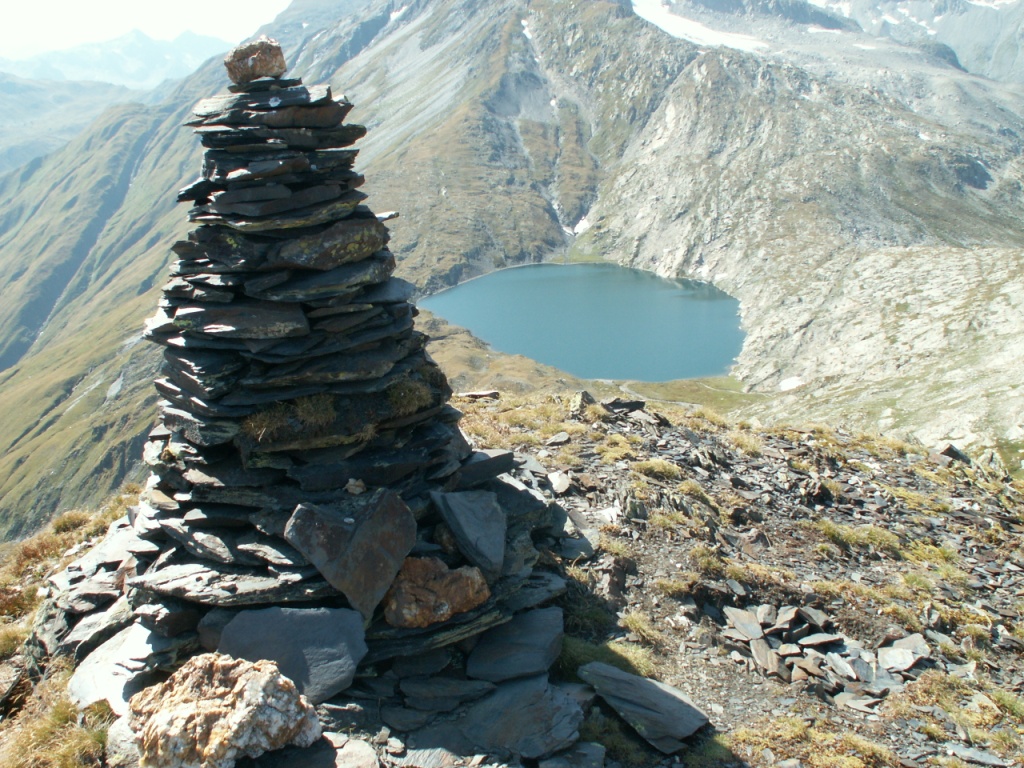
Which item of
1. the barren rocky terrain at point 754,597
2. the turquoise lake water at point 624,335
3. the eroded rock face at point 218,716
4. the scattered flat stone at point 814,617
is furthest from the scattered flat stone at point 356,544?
the turquoise lake water at point 624,335

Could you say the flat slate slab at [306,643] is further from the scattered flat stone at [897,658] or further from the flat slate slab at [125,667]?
the scattered flat stone at [897,658]

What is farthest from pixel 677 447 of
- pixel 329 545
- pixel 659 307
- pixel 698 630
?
pixel 659 307

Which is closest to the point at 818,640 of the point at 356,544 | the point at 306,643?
the point at 356,544

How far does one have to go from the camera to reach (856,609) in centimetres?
1576

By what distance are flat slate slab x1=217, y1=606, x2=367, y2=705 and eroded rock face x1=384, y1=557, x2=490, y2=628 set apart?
768mm

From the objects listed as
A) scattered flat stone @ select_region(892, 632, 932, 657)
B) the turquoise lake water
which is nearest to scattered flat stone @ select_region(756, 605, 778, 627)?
scattered flat stone @ select_region(892, 632, 932, 657)

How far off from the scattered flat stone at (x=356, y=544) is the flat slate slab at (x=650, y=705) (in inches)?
149

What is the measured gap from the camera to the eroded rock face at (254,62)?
12852 mm

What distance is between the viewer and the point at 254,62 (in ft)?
42.1

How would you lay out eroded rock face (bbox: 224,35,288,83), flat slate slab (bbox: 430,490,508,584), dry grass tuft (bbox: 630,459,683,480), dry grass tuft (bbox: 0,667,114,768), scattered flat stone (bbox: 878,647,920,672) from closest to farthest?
dry grass tuft (bbox: 0,667,114,768) → flat slate slab (bbox: 430,490,508,584) → eroded rock face (bbox: 224,35,288,83) → scattered flat stone (bbox: 878,647,920,672) → dry grass tuft (bbox: 630,459,683,480)

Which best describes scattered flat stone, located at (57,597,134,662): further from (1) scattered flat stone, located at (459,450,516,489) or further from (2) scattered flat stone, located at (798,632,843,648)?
(2) scattered flat stone, located at (798,632,843,648)

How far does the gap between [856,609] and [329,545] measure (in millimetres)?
12033

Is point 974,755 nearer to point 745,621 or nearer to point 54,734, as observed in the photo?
point 745,621

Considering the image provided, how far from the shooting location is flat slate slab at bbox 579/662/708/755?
10898mm
